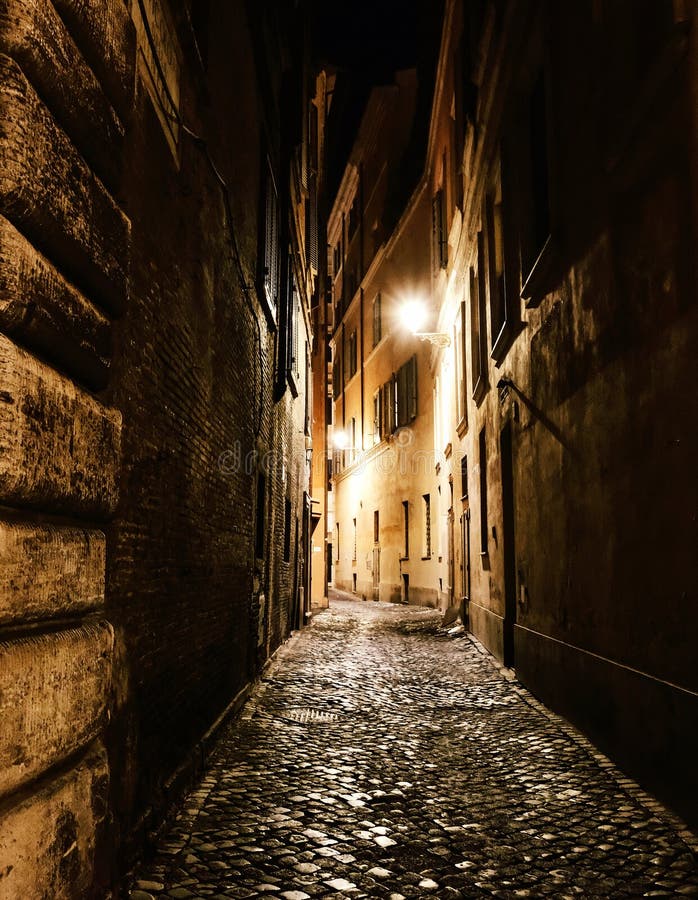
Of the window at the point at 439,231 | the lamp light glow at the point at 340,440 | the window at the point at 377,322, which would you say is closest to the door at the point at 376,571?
the lamp light glow at the point at 340,440

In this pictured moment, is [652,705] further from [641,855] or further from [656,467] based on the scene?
[656,467]

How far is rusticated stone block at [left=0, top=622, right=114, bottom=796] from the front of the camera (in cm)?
182

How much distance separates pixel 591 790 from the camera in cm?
442

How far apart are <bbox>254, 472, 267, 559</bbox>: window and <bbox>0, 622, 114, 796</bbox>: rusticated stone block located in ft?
19.5

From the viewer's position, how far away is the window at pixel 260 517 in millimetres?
8595

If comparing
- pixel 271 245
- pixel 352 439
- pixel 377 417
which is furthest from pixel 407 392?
pixel 271 245

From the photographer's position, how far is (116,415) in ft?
8.86

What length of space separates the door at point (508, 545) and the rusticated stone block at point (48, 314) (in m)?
7.29

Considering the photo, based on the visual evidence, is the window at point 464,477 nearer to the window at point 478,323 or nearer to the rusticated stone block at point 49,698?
the window at point 478,323

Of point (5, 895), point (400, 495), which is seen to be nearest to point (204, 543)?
point (5, 895)

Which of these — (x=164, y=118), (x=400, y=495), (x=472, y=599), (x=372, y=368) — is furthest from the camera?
A: (x=372, y=368)

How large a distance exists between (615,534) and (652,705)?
122cm

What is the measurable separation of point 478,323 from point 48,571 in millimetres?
10750

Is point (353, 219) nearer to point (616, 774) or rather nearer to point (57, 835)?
point (616, 774)
